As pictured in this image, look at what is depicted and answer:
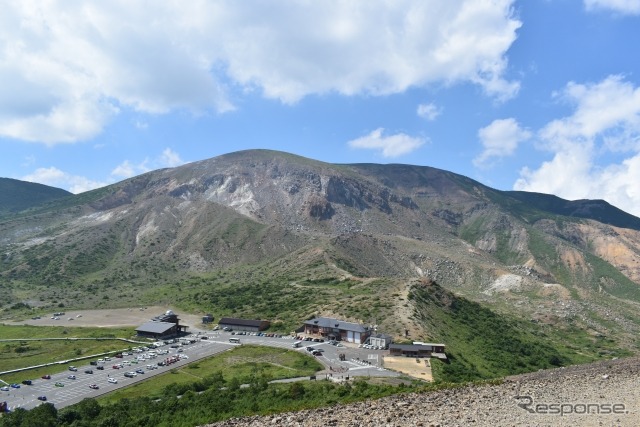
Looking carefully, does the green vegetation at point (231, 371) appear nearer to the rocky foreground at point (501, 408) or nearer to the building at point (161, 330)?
the building at point (161, 330)

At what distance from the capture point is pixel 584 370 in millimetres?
29297

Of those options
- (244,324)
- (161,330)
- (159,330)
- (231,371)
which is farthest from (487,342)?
(159,330)

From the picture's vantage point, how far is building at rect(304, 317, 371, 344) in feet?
271

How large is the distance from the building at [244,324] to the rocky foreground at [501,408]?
75.6 metres

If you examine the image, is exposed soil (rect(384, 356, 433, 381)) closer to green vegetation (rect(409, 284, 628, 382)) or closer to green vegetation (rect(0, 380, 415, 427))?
green vegetation (rect(409, 284, 628, 382))

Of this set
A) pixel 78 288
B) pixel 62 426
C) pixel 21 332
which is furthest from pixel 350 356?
pixel 78 288

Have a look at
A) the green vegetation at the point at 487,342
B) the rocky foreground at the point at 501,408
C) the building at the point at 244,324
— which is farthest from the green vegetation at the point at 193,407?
the building at the point at 244,324

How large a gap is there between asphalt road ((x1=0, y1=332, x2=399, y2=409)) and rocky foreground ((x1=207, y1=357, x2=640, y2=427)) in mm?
28762

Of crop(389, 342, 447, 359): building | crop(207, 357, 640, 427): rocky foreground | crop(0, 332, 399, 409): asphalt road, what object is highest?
crop(207, 357, 640, 427): rocky foreground

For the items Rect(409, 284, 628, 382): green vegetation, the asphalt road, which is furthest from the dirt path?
Rect(409, 284, 628, 382): green vegetation

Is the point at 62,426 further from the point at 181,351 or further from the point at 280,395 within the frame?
the point at 181,351

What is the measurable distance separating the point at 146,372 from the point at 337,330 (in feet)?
114

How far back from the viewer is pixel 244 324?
320ft

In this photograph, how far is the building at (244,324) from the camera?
96188mm
